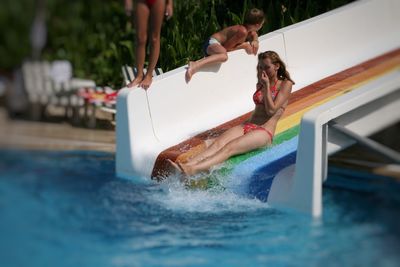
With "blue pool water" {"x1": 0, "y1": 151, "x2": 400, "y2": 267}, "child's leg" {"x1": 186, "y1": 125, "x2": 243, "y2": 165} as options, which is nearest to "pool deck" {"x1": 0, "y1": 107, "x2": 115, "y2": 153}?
"blue pool water" {"x1": 0, "y1": 151, "x2": 400, "y2": 267}

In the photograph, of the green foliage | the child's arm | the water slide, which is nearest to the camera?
the water slide

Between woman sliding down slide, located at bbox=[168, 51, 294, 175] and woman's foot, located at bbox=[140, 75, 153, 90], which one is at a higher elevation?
woman's foot, located at bbox=[140, 75, 153, 90]

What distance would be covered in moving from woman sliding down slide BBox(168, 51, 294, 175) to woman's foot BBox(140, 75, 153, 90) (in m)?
0.70

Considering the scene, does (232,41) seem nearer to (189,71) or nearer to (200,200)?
(189,71)

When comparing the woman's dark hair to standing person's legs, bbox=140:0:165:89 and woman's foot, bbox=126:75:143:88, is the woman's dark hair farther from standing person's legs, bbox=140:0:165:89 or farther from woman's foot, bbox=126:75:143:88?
woman's foot, bbox=126:75:143:88

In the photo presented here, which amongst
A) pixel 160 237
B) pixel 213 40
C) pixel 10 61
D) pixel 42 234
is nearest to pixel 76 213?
pixel 42 234

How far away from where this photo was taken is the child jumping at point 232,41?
6.48 metres

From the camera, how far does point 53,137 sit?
7.46m

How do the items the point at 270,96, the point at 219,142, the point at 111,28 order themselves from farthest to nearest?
the point at 111,28 < the point at 219,142 < the point at 270,96

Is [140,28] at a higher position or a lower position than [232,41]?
higher

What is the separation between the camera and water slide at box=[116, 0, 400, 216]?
5.01 m

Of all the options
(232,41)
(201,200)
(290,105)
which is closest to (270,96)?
(290,105)

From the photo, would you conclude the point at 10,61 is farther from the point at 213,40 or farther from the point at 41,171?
the point at 213,40

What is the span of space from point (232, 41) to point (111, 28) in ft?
11.0
